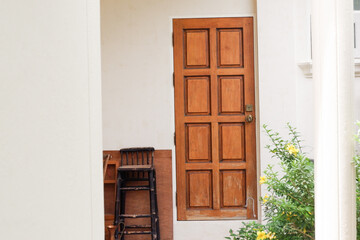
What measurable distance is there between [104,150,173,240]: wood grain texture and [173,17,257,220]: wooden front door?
11 centimetres

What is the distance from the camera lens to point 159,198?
4742 millimetres

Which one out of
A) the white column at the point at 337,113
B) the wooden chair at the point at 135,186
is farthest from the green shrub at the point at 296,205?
the wooden chair at the point at 135,186

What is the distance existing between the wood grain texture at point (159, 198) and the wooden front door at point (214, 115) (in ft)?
0.38

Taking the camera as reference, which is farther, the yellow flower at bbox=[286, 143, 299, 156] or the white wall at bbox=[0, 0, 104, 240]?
the yellow flower at bbox=[286, 143, 299, 156]

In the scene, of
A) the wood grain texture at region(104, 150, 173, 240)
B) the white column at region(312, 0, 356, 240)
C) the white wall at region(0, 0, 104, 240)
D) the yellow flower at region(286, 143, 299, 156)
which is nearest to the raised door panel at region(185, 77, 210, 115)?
the wood grain texture at region(104, 150, 173, 240)

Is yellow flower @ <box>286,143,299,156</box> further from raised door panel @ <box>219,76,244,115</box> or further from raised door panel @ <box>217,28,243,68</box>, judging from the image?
raised door panel @ <box>217,28,243,68</box>

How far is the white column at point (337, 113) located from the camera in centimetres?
145

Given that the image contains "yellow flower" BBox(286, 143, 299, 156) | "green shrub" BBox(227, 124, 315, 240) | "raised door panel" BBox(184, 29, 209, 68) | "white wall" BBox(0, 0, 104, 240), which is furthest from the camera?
"raised door panel" BBox(184, 29, 209, 68)

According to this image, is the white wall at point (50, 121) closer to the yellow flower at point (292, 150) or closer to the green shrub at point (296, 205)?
the green shrub at point (296, 205)

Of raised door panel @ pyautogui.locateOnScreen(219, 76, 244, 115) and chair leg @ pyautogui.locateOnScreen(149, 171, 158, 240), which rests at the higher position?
raised door panel @ pyautogui.locateOnScreen(219, 76, 244, 115)

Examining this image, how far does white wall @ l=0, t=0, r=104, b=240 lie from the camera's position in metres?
0.74

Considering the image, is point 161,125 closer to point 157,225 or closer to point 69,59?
point 157,225

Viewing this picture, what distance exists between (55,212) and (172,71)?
388cm

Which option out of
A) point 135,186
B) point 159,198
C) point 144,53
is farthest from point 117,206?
point 144,53
